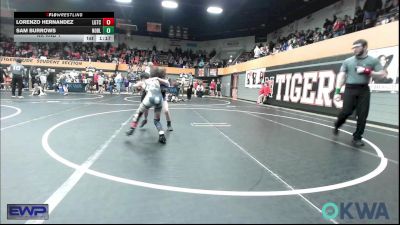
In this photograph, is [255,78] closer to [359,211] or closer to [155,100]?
[155,100]

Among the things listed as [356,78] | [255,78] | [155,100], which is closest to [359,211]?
[356,78]

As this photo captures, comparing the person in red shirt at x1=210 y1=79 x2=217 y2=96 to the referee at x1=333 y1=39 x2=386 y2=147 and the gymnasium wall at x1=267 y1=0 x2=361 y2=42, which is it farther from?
the referee at x1=333 y1=39 x2=386 y2=147

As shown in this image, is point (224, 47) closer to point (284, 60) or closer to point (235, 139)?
point (284, 60)

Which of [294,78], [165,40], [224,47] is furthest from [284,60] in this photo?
[165,40]

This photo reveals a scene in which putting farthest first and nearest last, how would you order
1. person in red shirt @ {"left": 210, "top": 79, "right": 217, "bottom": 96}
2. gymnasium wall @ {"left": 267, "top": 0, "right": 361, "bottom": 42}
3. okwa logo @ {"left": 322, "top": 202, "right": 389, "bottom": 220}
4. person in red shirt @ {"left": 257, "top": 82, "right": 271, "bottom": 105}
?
person in red shirt @ {"left": 210, "top": 79, "right": 217, "bottom": 96} → person in red shirt @ {"left": 257, "top": 82, "right": 271, "bottom": 105} → gymnasium wall @ {"left": 267, "top": 0, "right": 361, "bottom": 42} → okwa logo @ {"left": 322, "top": 202, "right": 389, "bottom": 220}

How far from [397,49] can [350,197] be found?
1994 mm
